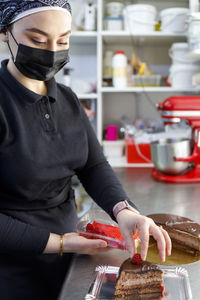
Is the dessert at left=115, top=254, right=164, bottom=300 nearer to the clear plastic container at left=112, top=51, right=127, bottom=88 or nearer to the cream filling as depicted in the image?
the cream filling

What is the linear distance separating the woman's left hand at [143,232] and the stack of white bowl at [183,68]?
1.43 m

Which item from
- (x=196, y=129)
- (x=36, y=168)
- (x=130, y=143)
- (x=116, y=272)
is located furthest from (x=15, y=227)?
(x=130, y=143)

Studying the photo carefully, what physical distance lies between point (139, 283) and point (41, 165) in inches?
16.6

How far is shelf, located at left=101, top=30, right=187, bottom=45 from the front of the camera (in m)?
2.14

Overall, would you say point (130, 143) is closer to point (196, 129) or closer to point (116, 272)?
point (196, 129)

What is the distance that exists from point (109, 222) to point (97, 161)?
9.3 inches

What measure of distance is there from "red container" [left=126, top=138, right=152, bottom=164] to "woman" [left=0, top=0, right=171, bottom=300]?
949 millimetres

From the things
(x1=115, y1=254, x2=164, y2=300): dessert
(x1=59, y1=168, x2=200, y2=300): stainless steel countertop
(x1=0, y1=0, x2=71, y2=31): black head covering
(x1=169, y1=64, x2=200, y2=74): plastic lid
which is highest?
(x1=0, y1=0, x2=71, y2=31): black head covering

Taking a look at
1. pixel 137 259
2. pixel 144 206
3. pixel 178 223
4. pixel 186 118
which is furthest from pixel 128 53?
pixel 137 259

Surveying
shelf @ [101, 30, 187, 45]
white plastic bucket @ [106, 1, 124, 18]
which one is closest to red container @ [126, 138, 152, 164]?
shelf @ [101, 30, 187, 45]

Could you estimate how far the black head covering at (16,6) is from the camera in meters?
0.89

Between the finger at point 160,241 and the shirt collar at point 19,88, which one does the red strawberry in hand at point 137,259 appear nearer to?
the finger at point 160,241

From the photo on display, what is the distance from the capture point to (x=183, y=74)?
84.5 inches

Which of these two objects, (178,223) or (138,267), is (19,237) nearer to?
(138,267)
